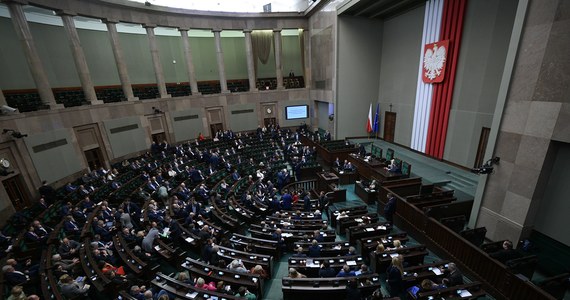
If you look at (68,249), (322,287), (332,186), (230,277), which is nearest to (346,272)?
(322,287)

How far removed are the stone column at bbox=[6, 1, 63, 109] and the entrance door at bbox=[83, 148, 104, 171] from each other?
10.0ft

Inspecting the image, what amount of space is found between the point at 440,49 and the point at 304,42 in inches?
500

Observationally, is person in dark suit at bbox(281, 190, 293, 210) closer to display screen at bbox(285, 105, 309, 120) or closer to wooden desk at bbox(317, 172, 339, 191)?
wooden desk at bbox(317, 172, 339, 191)

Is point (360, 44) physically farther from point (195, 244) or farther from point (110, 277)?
point (110, 277)

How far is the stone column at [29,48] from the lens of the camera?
1179cm

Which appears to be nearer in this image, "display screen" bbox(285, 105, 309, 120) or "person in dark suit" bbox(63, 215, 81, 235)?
"person in dark suit" bbox(63, 215, 81, 235)

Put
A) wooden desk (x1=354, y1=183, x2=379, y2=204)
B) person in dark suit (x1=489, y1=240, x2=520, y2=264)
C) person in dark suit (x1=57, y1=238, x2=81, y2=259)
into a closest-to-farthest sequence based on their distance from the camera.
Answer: person in dark suit (x1=489, y1=240, x2=520, y2=264) → person in dark suit (x1=57, y1=238, x2=81, y2=259) → wooden desk (x1=354, y1=183, x2=379, y2=204)

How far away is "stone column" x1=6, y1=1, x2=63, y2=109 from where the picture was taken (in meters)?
11.8

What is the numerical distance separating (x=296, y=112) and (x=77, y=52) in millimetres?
16530

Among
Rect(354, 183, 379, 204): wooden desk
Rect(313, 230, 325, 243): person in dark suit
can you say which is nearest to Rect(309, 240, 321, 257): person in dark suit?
Rect(313, 230, 325, 243): person in dark suit

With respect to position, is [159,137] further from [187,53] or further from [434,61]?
[434,61]

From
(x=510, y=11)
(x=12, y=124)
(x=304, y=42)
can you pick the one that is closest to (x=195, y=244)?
(x=12, y=124)

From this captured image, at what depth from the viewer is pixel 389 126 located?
1825 cm

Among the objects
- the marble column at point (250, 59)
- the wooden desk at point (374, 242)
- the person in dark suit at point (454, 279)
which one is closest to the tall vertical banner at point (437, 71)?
the wooden desk at point (374, 242)
